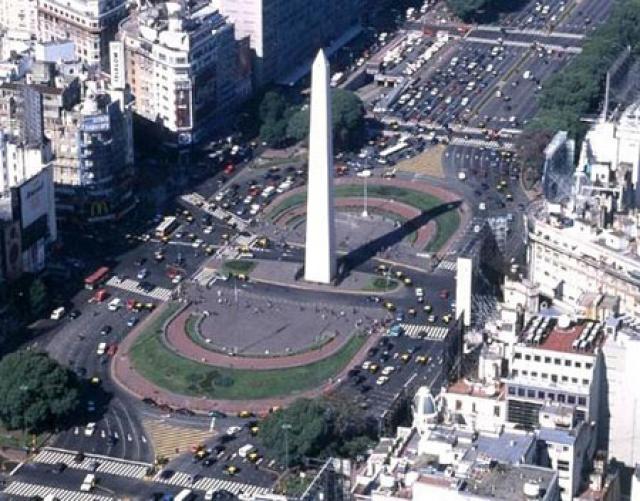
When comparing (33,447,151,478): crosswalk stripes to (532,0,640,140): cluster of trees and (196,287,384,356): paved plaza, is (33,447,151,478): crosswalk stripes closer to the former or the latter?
(196,287,384,356): paved plaza

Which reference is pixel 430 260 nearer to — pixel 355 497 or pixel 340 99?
pixel 340 99

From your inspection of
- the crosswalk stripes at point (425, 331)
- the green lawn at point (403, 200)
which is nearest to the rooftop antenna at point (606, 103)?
the green lawn at point (403, 200)

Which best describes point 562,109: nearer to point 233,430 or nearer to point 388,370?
point 388,370

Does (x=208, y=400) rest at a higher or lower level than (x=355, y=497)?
lower

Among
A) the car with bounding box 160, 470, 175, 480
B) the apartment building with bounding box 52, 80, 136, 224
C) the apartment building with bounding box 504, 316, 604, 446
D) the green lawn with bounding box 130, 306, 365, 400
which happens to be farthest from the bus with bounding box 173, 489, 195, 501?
the apartment building with bounding box 52, 80, 136, 224

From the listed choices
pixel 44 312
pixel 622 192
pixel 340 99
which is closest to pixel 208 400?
pixel 44 312
